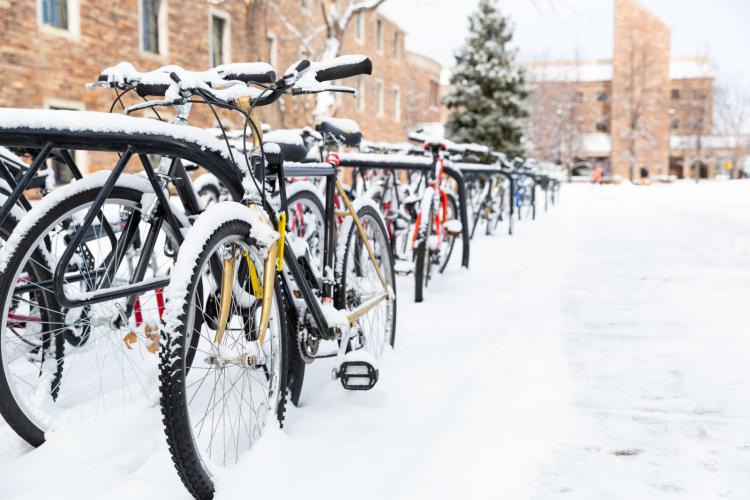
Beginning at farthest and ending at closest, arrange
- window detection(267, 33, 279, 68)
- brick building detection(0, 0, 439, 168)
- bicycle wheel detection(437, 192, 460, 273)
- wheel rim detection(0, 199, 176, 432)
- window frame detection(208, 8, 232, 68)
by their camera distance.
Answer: window detection(267, 33, 279, 68)
window frame detection(208, 8, 232, 68)
brick building detection(0, 0, 439, 168)
bicycle wheel detection(437, 192, 460, 273)
wheel rim detection(0, 199, 176, 432)

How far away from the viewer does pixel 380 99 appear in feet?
103

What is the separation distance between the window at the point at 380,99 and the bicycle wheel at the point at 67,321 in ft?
94.9

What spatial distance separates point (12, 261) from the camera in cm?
194

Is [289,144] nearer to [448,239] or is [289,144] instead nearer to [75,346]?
[75,346]

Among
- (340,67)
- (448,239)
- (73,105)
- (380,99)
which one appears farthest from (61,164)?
(380,99)

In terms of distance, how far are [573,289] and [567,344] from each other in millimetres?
1778

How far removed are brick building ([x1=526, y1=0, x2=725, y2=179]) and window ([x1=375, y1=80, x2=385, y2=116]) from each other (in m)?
25.0

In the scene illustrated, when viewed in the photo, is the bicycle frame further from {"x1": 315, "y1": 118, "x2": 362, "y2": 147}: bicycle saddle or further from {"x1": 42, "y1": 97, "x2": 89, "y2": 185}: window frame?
{"x1": 42, "y1": 97, "x2": 89, "y2": 185}: window frame

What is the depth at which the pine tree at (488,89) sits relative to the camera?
3294 centimetres

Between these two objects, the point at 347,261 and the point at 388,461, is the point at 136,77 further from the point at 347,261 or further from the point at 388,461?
the point at 388,461

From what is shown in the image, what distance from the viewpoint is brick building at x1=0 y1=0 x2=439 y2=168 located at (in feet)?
41.4

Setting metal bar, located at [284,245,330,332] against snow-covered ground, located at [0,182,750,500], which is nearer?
snow-covered ground, located at [0,182,750,500]

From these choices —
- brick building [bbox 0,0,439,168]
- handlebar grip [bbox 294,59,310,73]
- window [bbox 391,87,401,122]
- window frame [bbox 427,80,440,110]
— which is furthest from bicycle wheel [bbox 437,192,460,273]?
window frame [bbox 427,80,440,110]

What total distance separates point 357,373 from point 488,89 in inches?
1279
